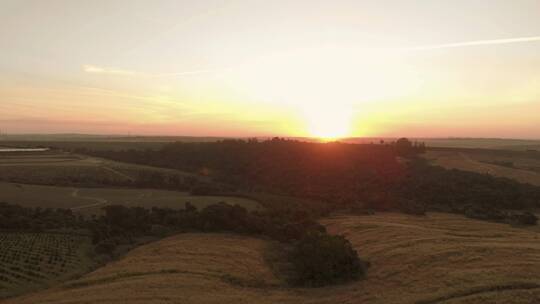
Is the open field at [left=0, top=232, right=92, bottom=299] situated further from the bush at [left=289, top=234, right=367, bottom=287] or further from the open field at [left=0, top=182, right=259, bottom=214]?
the bush at [left=289, top=234, right=367, bottom=287]

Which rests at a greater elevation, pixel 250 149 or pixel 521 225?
pixel 250 149

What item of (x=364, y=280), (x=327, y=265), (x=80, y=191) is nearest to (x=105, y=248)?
(x=327, y=265)

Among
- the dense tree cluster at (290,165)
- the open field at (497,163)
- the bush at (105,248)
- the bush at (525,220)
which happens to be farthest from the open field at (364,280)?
the open field at (497,163)

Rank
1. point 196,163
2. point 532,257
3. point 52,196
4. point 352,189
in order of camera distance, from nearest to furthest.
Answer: point 532,257 → point 52,196 → point 352,189 → point 196,163

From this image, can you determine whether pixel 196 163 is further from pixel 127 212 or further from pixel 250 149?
pixel 127 212

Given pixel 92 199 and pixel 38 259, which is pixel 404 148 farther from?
pixel 38 259

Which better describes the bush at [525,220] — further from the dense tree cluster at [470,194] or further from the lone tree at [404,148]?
the lone tree at [404,148]

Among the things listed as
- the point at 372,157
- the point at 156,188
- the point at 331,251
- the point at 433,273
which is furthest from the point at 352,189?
the point at 433,273
